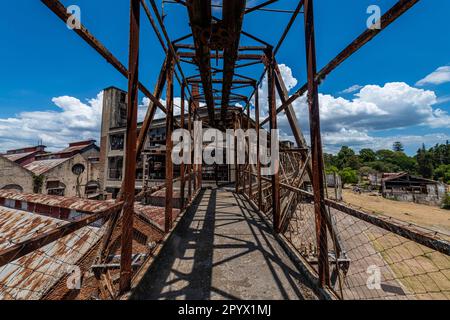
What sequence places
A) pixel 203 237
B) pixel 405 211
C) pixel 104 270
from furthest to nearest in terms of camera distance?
1. pixel 405 211
2. pixel 203 237
3. pixel 104 270

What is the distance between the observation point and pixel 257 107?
19.0ft

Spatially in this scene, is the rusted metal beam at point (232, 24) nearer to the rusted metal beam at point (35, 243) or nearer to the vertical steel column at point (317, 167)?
the vertical steel column at point (317, 167)

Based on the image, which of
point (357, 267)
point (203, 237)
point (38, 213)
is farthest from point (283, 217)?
point (38, 213)

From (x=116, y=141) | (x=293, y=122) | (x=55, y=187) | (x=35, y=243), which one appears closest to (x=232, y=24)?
(x=293, y=122)

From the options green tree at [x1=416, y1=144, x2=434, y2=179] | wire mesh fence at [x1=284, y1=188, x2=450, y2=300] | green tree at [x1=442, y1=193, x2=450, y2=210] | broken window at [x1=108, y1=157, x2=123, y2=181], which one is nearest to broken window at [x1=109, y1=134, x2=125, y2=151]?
broken window at [x1=108, y1=157, x2=123, y2=181]

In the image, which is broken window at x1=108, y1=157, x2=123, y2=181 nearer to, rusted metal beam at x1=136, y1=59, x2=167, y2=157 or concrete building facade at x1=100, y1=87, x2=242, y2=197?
concrete building facade at x1=100, y1=87, x2=242, y2=197

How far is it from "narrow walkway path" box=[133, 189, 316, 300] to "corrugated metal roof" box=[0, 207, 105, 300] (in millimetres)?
2436

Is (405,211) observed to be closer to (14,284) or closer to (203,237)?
(203,237)

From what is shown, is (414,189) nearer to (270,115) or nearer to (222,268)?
(270,115)

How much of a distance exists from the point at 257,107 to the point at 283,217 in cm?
348

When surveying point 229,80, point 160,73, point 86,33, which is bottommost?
point 86,33

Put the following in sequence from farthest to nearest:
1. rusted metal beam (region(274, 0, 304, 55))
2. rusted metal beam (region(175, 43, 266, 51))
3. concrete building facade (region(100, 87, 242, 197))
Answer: concrete building facade (region(100, 87, 242, 197)) → rusted metal beam (region(175, 43, 266, 51)) → rusted metal beam (region(274, 0, 304, 55))

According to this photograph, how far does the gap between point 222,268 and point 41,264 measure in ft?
15.3

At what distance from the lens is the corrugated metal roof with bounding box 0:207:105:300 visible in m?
3.59
